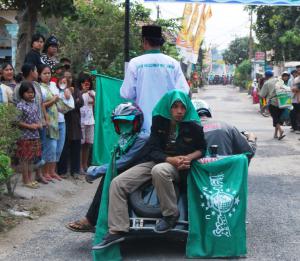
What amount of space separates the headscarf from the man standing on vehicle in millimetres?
702

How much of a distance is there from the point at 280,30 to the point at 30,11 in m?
24.5

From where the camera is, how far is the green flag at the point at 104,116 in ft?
23.6

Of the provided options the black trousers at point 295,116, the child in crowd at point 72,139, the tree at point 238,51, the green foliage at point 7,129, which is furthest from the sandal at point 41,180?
the tree at point 238,51

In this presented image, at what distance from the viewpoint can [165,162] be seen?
5.73 m

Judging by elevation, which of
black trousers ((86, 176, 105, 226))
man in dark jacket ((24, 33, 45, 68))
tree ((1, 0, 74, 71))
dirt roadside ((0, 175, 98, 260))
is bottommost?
dirt roadside ((0, 175, 98, 260))

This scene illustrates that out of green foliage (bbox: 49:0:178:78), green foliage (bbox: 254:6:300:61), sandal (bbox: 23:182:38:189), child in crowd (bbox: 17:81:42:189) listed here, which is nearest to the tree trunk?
green foliage (bbox: 49:0:178:78)

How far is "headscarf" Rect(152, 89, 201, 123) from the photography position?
225 inches

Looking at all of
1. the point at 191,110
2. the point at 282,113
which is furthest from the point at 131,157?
the point at 282,113

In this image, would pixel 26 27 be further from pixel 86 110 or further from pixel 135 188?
pixel 135 188

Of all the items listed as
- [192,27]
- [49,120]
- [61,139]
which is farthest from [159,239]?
[192,27]

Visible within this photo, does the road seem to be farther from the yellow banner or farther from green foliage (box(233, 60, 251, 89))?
green foliage (box(233, 60, 251, 89))

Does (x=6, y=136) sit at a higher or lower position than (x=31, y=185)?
higher

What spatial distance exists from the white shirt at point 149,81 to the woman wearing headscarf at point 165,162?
0.69 m

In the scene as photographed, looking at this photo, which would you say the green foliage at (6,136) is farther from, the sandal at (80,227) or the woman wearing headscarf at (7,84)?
the sandal at (80,227)
